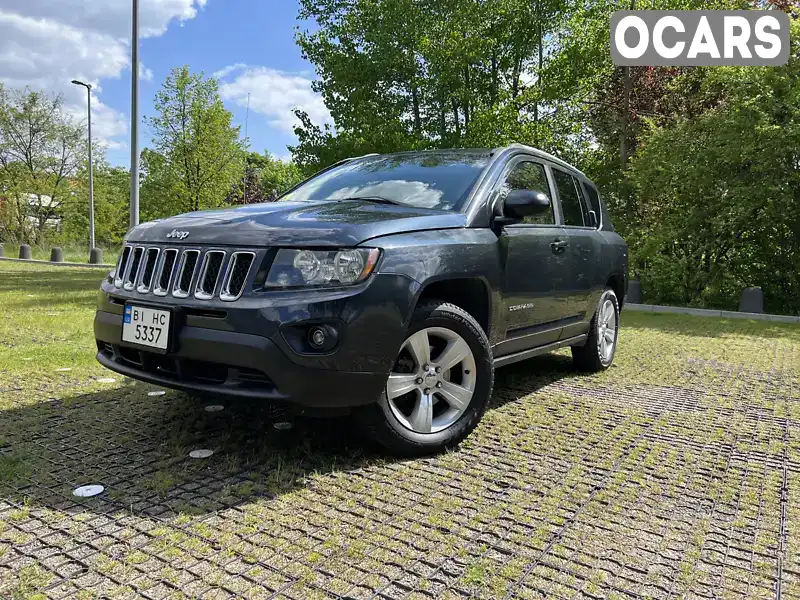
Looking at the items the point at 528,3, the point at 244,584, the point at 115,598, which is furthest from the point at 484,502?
the point at 528,3

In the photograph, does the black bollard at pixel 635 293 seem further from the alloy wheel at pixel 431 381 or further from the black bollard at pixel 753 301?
the alloy wheel at pixel 431 381

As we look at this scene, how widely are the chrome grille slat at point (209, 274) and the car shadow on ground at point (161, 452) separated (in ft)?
2.05

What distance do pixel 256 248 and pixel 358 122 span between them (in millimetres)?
13935

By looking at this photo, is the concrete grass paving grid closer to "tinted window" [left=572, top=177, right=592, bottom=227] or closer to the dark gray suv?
the dark gray suv

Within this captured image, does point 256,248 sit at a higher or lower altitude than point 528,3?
lower

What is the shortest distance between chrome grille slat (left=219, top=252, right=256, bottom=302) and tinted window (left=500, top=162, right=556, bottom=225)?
1687mm

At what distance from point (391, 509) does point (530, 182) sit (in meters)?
2.57

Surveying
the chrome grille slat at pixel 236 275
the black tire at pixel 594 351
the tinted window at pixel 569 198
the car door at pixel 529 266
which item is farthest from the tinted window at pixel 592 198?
the chrome grille slat at pixel 236 275

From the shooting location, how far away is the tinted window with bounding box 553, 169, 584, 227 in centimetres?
470

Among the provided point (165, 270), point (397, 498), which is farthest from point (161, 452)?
point (397, 498)

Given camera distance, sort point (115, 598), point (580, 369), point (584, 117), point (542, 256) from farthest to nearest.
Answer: point (584, 117) < point (580, 369) < point (542, 256) < point (115, 598)

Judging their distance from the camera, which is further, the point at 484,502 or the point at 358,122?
the point at 358,122

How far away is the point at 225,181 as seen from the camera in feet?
99.7

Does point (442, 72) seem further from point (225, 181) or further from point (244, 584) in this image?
point (225, 181)
